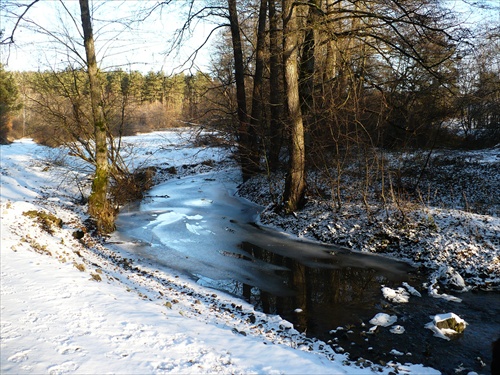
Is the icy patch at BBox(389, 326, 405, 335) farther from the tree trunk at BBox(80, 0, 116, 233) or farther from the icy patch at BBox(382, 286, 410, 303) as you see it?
the tree trunk at BBox(80, 0, 116, 233)

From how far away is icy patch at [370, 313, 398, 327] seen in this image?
19.0ft

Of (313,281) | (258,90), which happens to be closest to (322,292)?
(313,281)

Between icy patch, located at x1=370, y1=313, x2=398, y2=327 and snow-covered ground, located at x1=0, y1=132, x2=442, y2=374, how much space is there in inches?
44.9

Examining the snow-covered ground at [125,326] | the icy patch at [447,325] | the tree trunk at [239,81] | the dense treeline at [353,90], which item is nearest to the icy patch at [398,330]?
the icy patch at [447,325]

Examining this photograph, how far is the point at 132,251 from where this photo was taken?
9531 millimetres

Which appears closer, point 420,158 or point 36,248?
point 36,248

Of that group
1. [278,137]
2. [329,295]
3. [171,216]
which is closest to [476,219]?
[329,295]

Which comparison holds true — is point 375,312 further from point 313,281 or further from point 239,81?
point 239,81

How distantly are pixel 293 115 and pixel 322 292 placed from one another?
587 cm

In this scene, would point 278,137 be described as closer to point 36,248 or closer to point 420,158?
point 420,158

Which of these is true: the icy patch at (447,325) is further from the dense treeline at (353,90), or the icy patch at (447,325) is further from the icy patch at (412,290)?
the dense treeline at (353,90)

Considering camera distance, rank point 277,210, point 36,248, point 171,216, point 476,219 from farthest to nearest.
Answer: point 171,216 < point 277,210 < point 476,219 < point 36,248

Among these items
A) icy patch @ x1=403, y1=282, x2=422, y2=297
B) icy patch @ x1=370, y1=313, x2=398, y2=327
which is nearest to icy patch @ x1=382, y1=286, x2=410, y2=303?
icy patch @ x1=403, y1=282, x2=422, y2=297

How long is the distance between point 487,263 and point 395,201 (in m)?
2.51
